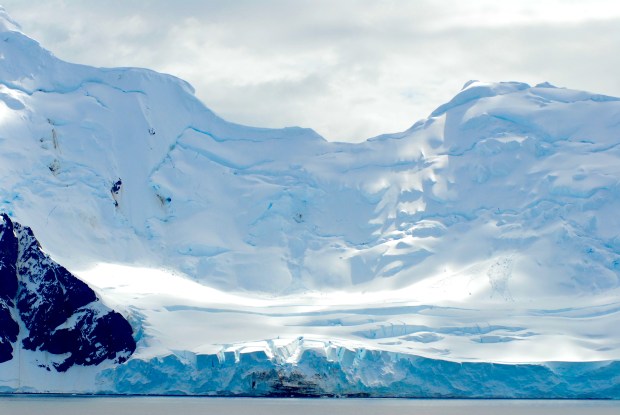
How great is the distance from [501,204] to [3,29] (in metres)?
55.5

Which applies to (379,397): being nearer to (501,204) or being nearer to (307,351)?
(307,351)

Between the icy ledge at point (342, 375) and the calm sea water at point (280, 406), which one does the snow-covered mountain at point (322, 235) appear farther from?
the calm sea water at point (280, 406)

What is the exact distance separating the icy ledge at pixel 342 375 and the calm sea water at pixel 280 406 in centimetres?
116

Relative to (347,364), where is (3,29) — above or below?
above

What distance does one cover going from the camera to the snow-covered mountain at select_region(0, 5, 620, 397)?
124062 millimetres

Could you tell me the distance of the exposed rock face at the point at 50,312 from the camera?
127 meters

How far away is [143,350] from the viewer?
125 meters

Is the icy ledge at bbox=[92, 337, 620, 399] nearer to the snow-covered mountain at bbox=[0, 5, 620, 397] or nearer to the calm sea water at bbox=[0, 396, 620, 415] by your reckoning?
the snow-covered mountain at bbox=[0, 5, 620, 397]

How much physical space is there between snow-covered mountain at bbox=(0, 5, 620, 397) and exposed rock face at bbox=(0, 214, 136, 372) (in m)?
1.16

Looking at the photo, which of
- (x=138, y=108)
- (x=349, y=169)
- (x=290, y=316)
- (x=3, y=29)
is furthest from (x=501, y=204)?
(x=3, y=29)

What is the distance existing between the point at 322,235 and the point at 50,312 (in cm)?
3500

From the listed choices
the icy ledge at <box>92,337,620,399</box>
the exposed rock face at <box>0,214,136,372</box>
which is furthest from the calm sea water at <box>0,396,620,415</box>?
the exposed rock face at <box>0,214,136,372</box>

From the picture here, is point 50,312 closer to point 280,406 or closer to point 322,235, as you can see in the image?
point 280,406

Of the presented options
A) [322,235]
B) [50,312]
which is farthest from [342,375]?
[322,235]
